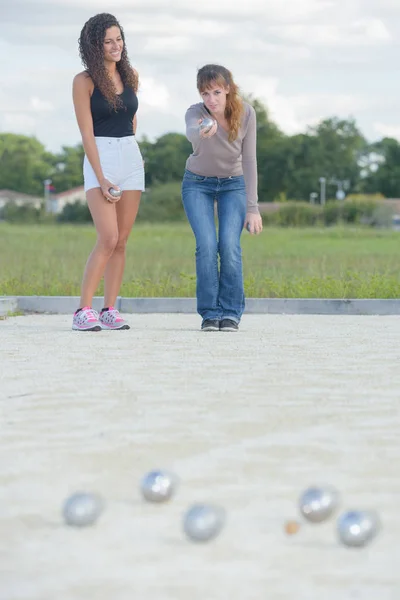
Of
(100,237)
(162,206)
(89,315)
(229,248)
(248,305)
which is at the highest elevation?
(100,237)

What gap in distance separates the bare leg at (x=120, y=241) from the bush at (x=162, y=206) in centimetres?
7248

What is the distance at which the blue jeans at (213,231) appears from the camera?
9.44m

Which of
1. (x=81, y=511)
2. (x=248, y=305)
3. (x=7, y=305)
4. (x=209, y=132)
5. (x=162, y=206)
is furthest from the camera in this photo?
(x=162, y=206)

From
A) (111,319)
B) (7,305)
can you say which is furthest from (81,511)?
(7,305)

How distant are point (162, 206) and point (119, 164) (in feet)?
248

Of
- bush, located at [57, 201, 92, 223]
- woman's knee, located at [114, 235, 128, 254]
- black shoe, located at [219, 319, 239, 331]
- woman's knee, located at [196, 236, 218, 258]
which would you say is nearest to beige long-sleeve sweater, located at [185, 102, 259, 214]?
woman's knee, located at [196, 236, 218, 258]

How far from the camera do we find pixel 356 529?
3.56 metres

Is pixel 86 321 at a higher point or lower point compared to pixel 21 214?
higher

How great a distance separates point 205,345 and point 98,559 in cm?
508

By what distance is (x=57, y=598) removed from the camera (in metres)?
3.18

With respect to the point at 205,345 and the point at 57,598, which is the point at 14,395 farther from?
the point at 57,598

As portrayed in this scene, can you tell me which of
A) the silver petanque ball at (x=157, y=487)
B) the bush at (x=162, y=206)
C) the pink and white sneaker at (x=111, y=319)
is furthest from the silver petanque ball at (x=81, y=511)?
the bush at (x=162, y=206)

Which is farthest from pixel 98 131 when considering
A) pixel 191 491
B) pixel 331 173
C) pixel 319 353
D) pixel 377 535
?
pixel 331 173

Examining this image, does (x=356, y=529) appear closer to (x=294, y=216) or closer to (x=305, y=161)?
(x=294, y=216)
